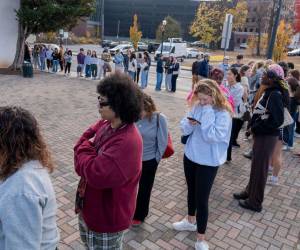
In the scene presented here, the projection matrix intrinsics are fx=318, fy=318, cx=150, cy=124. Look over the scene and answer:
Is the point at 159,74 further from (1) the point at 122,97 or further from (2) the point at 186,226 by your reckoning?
(1) the point at 122,97

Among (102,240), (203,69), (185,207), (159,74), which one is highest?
(203,69)

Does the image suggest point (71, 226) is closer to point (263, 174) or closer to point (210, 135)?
point (210, 135)

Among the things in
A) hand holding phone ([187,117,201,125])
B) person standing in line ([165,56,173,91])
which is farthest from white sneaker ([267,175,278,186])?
person standing in line ([165,56,173,91])

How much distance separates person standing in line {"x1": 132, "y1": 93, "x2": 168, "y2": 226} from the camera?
3459 millimetres

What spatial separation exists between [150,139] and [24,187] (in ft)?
6.93

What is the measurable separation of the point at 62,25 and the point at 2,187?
17.4 m

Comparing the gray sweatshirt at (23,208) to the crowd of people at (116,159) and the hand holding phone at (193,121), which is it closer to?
the crowd of people at (116,159)

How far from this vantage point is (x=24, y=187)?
5.20 ft

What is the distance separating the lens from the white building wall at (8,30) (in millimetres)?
17047

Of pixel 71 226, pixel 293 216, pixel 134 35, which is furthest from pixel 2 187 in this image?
pixel 134 35

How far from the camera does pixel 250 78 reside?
8992mm

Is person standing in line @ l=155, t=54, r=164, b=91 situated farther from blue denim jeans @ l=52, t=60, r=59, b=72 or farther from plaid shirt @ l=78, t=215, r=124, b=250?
plaid shirt @ l=78, t=215, r=124, b=250

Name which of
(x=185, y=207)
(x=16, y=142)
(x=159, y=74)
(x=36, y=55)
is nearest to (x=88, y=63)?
(x=159, y=74)

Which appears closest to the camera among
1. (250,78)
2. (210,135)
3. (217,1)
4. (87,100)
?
(210,135)
